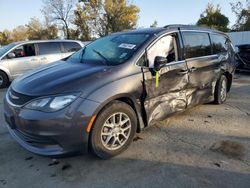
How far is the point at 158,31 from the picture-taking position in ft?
11.8

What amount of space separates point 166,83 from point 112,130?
3.86 ft

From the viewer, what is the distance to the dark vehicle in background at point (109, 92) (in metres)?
2.54

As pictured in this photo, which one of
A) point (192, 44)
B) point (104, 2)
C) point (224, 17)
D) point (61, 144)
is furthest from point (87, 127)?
point (104, 2)

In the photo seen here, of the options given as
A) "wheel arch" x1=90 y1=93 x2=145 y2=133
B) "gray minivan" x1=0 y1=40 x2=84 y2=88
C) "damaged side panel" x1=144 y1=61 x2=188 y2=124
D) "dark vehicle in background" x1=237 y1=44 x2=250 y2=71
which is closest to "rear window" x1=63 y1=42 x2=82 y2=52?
"gray minivan" x1=0 y1=40 x2=84 y2=88

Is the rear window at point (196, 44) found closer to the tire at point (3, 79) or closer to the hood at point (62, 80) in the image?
the hood at point (62, 80)

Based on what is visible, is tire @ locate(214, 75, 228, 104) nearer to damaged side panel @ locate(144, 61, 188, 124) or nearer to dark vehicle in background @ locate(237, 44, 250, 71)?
damaged side panel @ locate(144, 61, 188, 124)

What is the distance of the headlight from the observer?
2.50 metres

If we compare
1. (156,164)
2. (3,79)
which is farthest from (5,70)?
(156,164)

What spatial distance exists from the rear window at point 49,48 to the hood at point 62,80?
5678 mm

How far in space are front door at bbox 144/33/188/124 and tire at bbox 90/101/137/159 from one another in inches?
14.1

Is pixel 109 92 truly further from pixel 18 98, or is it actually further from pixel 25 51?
pixel 25 51

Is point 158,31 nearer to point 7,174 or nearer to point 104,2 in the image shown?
A: point 7,174

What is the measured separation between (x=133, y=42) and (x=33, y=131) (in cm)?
193

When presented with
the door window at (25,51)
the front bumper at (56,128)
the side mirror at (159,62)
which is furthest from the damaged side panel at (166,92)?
the door window at (25,51)
